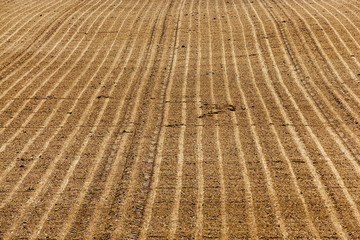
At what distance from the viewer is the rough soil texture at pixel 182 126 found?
202 inches

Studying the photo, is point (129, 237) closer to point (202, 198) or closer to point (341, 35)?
point (202, 198)

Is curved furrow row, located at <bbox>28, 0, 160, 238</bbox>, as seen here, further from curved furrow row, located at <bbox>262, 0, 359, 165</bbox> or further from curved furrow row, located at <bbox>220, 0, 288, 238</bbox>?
curved furrow row, located at <bbox>262, 0, 359, 165</bbox>

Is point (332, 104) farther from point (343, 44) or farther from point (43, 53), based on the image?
point (43, 53)

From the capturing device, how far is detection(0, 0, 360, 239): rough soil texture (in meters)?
5.14

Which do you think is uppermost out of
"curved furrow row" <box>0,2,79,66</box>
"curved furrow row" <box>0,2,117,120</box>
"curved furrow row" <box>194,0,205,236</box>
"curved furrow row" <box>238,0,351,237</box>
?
"curved furrow row" <box>0,2,79,66</box>

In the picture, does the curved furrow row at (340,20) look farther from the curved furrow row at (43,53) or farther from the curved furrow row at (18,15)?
the curved furrow row at (18,15)

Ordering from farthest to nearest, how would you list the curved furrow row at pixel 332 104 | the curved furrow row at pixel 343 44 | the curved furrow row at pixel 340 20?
the curved furrow row at pixel 340 20 < the curved furrow row at pixel 343 44 < the curved furrow row at pixel 332 104

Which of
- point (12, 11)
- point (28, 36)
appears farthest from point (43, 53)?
point (12, 11)

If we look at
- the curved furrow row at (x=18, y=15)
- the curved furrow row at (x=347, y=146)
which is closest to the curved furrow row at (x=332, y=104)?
the curved furrow row at (x=347, y=146)

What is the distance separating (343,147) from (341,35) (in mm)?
6548

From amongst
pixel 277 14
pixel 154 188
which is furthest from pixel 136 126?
pixel 277 14

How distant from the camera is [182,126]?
7703 millimetres

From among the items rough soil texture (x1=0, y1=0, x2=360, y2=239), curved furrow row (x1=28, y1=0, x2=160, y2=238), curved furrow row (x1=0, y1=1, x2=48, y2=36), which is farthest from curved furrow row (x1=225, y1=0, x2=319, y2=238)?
curved furrow row (x1=0, y1=1, x2=48, y2=36)

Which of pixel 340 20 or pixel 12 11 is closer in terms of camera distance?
pixel 340 20
